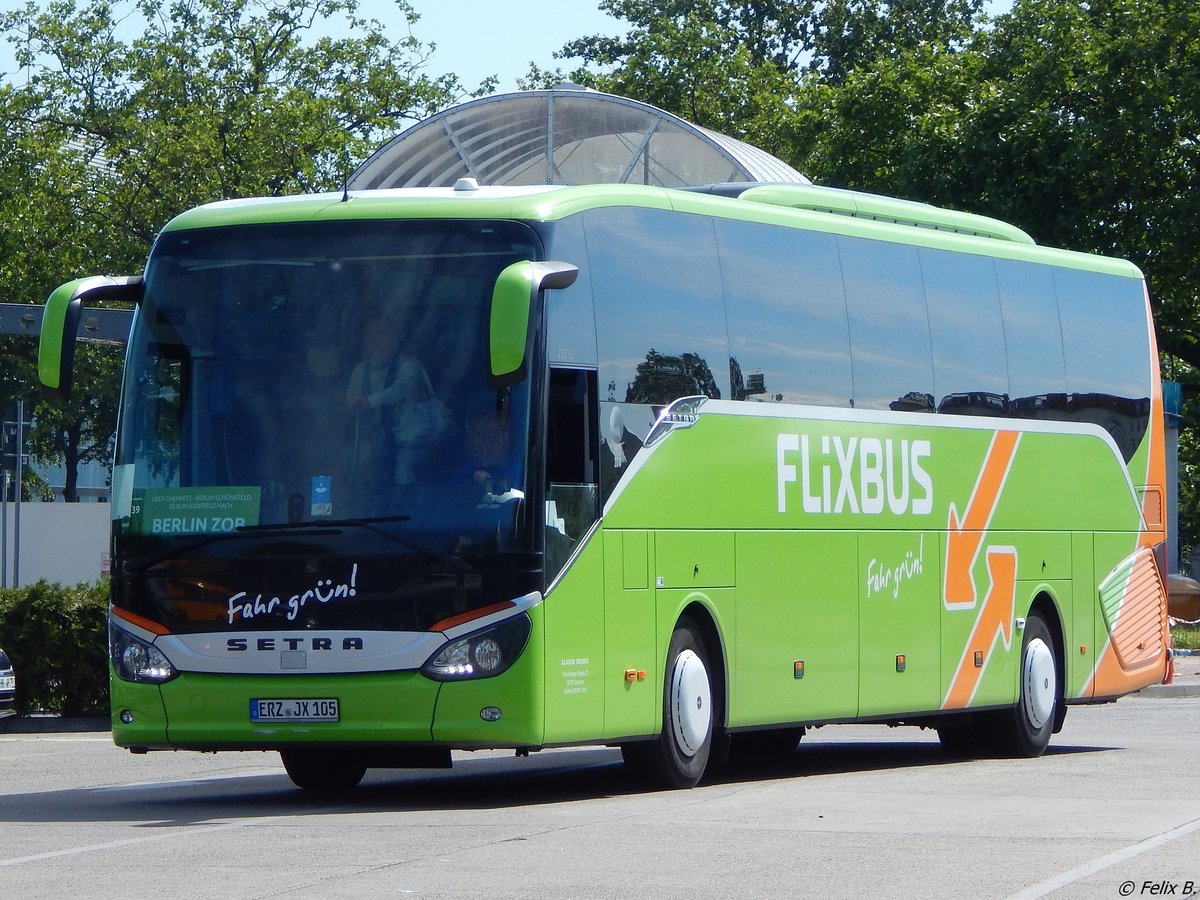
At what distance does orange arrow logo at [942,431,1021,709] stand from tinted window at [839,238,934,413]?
103cm

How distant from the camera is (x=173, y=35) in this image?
174 ft

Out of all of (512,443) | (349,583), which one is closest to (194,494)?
(349,583)

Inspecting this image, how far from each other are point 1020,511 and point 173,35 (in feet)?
129

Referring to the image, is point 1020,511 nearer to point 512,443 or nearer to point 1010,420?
point 1010,420

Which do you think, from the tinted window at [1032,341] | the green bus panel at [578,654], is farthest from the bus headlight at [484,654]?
the tinted window at [1032,341]

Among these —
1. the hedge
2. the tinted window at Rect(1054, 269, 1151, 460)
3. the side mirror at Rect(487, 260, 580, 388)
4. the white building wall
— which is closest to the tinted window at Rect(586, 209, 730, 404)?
the side mirror at Rect(487, 260, 580, 388)

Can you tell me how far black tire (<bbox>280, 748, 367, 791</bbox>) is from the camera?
1400 cm

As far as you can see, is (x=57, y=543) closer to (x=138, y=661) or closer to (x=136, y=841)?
(x=138, y=661)

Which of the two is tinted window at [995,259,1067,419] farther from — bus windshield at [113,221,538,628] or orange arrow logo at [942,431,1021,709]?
bus windshield at [113,221,538,628]

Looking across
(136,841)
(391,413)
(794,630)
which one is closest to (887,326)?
(794,630)

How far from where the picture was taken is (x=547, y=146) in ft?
102

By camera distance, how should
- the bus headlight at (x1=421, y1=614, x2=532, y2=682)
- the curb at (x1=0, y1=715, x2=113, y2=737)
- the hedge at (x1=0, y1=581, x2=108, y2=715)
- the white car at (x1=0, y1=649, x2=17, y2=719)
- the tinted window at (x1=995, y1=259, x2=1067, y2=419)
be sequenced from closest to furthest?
the bus headlight at (x1=421, y1=614, x2=532, y2=682) < the tinted window at (x1=995, y1=259, x2=1067, y2=419) < the white car at (x1=0, y1=649, x2=17, y2=719) < the curb at (x1=0, y1=715, x2=113, y2=737) < the hedge at (x1=0, y1=581, x2=108, y2=715)

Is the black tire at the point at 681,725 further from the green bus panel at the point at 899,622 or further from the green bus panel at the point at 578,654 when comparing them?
the green bus panel at the point at 899,622

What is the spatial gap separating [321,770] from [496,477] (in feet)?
10.2
